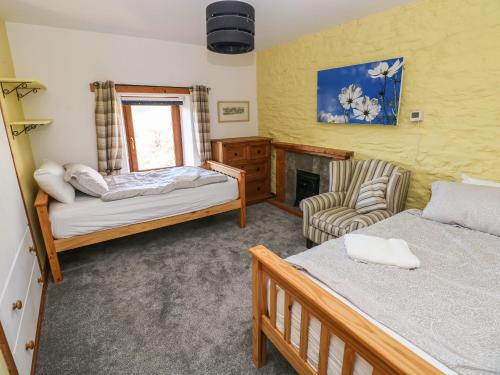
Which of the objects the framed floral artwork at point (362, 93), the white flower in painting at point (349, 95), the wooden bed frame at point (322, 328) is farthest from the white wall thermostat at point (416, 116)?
the wooden bed frame at point (322, 328)

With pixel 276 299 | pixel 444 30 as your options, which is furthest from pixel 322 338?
pixel 444 30

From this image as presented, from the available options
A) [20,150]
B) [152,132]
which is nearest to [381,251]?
[20,150]

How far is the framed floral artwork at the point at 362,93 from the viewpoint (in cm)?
263

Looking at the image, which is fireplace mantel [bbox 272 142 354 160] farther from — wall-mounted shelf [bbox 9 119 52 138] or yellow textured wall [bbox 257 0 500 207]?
wall-mounted shelf [bbox 9 119 52 138]

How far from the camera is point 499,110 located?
208cm

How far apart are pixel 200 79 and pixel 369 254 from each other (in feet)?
11.2

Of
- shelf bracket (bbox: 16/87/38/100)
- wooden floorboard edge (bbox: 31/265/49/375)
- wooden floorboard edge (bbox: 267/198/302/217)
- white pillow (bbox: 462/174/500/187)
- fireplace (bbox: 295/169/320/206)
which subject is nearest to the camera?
wooden floorboard edge (bbox: 31/265/49/375)

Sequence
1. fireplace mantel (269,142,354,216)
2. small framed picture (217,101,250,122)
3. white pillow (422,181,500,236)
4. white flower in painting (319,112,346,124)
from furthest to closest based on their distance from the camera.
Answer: small framed picture (217,101,250,122) < fireplace mantel (269,142,354,216) < white flower in painting (319,112,346,124) < white pillow (422,181,500,236)

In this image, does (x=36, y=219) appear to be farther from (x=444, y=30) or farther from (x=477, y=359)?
(x=444, y=30)

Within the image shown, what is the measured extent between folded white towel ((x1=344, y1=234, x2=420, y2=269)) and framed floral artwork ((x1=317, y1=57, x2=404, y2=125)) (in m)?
1.56

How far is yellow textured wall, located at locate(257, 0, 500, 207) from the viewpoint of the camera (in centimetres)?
212

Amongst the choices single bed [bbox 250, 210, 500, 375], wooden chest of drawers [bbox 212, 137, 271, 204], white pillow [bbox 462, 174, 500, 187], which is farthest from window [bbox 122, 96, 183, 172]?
white pillow [bbox 462, 174, 500, 187]

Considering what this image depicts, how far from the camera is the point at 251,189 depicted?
432cm

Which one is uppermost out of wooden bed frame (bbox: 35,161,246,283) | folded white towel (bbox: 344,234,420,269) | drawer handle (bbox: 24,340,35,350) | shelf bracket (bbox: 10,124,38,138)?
shelf bracket (bbox: 10,124,38,138)
